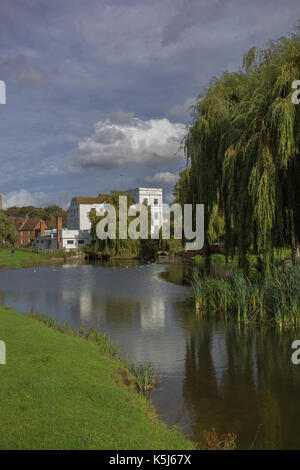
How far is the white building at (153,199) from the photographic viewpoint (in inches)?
3068

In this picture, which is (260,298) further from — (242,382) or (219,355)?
(242,382)

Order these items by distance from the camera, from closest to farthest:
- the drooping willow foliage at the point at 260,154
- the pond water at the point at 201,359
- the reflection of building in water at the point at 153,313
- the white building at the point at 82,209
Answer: the pond water at the point at 201,359 → the drooping willow foliage at the point at 260,154 → the reflection of building in water at the point at 153,313 → the white building at the point at 82,209

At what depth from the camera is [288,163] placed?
12.4 metres

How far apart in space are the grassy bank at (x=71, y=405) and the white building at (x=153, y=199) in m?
68.5

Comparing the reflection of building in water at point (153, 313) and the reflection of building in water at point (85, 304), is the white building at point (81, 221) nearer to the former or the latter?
the reflection of building in water at point (85, 304)

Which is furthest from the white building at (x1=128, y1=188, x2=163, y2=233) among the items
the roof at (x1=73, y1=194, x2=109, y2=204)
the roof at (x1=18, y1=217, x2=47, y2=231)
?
the roof at (x1=18, y1=217, x2=47, y2=231)

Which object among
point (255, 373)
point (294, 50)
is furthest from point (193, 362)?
point (294, 50)

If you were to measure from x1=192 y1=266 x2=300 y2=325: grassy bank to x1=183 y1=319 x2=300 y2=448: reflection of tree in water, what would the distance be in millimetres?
651

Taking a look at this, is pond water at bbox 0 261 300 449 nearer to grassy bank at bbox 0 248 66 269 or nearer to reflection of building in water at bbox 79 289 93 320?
reflection of building in water at bbox 79 289 93 320

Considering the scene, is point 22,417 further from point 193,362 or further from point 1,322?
point 1,322

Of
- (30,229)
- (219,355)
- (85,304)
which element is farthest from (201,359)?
(30,229)

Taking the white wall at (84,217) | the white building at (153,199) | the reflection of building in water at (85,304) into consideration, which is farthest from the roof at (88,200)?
the reflection of building in water at (85,304)

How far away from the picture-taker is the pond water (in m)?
6.87

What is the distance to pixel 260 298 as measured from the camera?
1312cm
